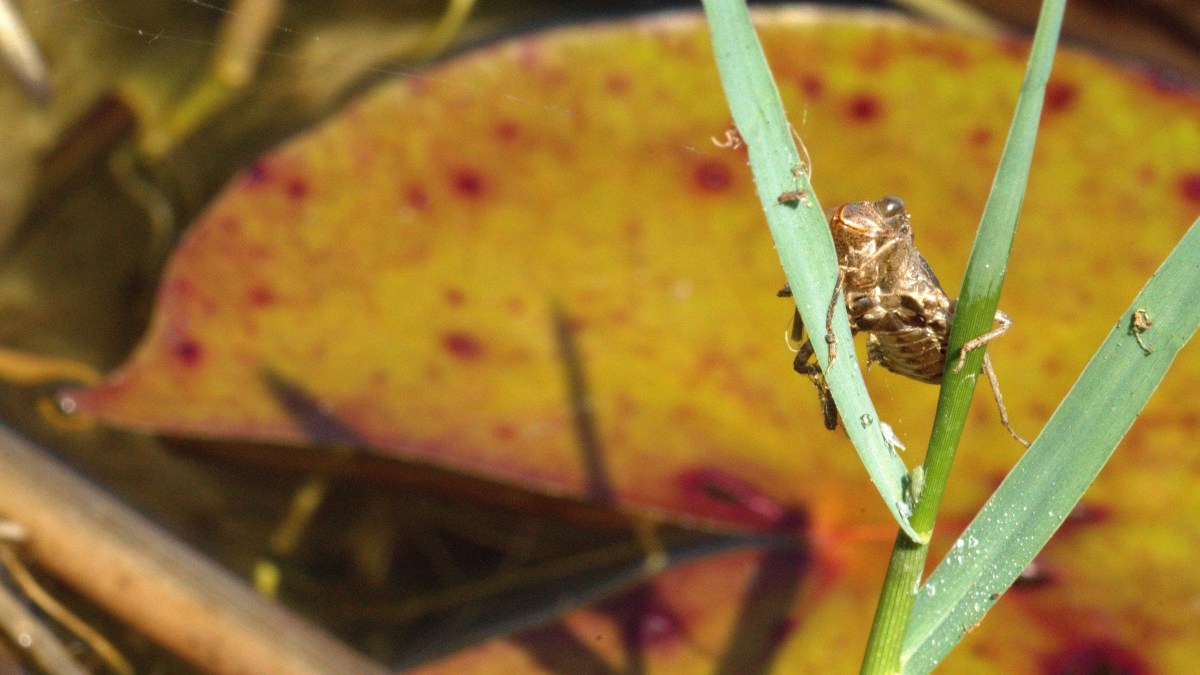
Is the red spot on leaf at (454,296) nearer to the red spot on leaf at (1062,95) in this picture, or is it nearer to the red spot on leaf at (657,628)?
the red spot on leaf at (657,628)

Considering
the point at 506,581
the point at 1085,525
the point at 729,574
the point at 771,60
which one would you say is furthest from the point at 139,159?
the point at 1085,525

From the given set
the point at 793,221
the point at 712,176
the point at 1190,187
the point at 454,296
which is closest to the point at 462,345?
the point at 454,296

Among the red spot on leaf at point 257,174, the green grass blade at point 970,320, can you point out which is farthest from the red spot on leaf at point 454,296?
the green grass blade at point 970,320

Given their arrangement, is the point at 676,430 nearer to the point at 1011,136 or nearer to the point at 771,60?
the point at 771,60

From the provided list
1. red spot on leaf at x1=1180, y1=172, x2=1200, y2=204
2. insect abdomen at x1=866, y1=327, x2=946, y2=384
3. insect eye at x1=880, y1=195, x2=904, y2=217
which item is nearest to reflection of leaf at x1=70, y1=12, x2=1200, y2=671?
red spot on leaf at x1=1180, y1=172, x2=1200, y2=204

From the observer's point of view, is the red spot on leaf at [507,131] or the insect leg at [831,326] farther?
the red spot on leaf at [507,131]
